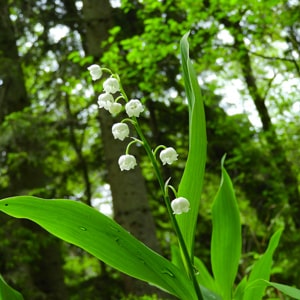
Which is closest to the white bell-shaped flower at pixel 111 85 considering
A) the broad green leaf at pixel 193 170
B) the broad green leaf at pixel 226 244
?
the broad green leaf at pixel 193 170

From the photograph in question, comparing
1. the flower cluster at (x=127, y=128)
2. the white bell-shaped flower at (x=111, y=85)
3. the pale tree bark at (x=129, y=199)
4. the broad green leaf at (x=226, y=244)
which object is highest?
the pale tree bark at (x=129, y=199)

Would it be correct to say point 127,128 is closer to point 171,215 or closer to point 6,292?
point 171,215

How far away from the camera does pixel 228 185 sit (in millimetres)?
2104

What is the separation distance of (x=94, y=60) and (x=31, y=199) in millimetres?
5052

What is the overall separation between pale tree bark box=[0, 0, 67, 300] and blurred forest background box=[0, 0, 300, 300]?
2 centimetres

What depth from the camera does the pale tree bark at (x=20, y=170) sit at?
724 cm

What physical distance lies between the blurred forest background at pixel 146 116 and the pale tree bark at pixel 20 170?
0.7 inches

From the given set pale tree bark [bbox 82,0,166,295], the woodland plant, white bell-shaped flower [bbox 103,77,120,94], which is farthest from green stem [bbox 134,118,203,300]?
pale tree bark [bbox 82,0,166,295]

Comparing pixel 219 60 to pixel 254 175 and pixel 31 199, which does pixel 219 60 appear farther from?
pixel 31 199

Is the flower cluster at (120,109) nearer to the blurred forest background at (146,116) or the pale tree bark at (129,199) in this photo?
the blurred forest background at (146,116)

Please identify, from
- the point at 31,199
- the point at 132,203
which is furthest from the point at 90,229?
the point at 132,203

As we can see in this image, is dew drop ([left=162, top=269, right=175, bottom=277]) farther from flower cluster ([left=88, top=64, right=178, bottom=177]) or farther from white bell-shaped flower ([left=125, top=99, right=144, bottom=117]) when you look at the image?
white bell-shaped flower ([left=125, top=99, right=144, bottom=117])

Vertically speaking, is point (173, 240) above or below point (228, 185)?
above

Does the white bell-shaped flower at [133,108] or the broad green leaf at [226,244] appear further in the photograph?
the broad green leaf at [226,244]
